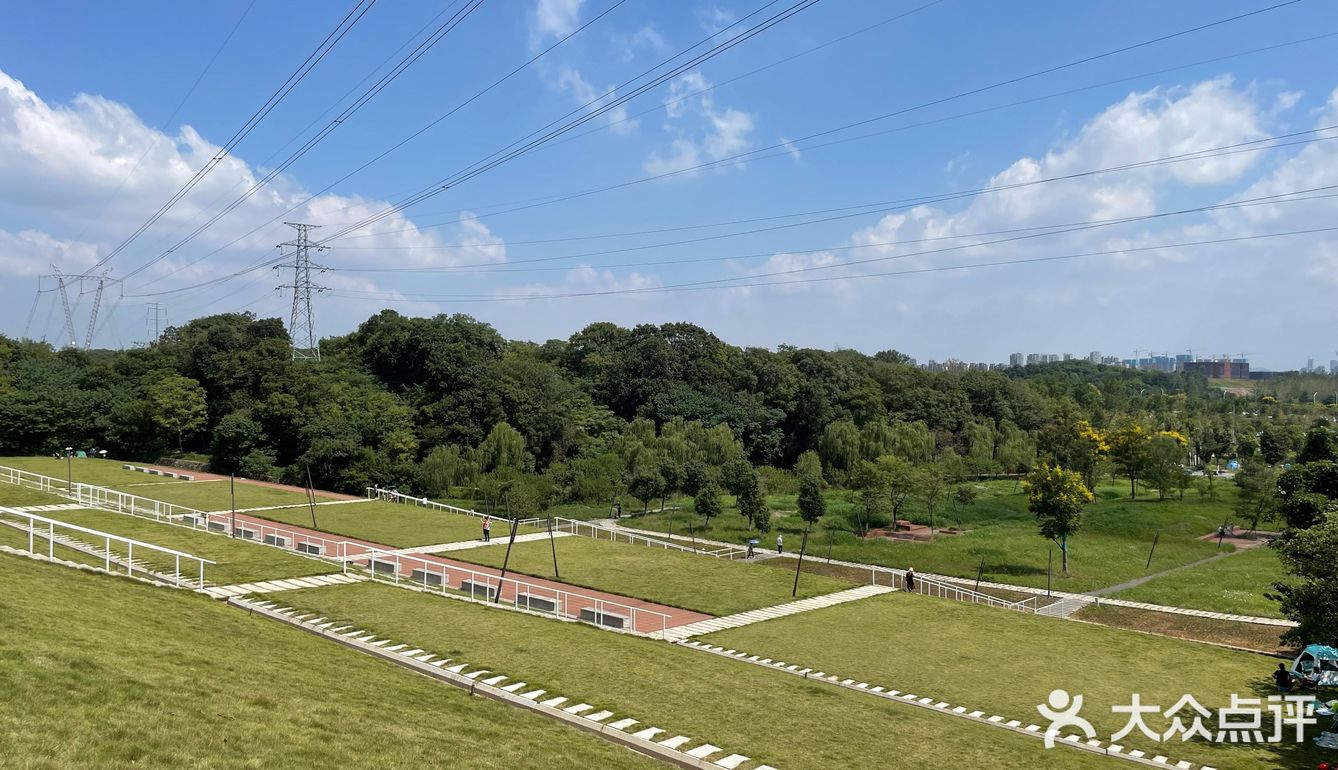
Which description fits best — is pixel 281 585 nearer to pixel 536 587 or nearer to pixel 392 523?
pixel 536 587

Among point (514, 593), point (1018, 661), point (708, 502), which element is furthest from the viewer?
point (708, 502)

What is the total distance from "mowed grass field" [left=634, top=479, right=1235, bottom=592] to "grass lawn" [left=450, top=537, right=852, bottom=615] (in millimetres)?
8493

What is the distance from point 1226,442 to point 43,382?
10373 centimetres

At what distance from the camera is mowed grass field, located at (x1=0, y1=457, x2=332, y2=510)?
132ft

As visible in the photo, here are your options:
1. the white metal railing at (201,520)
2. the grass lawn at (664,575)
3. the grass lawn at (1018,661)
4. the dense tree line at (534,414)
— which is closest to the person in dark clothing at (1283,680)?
the grass lawn at (1018,661)

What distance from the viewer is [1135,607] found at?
27.9 m

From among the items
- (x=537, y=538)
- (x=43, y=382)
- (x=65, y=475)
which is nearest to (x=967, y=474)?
(x=537, y=538)

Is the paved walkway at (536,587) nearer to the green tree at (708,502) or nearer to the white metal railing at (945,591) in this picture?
the white metal railing at (945,591)

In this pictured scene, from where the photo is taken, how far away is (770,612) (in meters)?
23.3

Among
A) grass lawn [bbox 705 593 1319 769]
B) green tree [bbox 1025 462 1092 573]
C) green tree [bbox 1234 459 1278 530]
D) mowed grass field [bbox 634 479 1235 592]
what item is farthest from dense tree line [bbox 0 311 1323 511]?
grass lawn [bbox 705 593 1319 769]

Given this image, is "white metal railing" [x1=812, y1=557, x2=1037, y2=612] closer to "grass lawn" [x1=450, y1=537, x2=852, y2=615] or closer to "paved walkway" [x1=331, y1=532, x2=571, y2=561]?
"grass lawn" [x1=450, y1=537, x2=852, y2=615]

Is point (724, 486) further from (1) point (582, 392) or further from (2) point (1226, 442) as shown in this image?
(2) point (1226, 442)

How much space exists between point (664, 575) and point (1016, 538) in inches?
890

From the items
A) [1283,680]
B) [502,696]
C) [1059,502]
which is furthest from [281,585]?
[1059,502]
